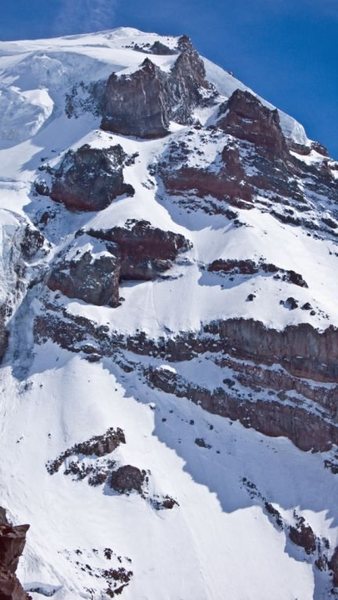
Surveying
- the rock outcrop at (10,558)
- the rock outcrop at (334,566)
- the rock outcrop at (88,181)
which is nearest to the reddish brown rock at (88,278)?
the rock outcrop at (88,181)

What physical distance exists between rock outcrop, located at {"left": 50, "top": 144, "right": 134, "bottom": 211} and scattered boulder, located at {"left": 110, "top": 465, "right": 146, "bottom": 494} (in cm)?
4535

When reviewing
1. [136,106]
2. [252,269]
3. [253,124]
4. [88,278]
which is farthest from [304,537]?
[136,106]

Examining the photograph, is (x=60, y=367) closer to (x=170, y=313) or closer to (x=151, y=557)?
(x=170, y=313)

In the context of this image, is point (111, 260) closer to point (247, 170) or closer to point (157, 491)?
point (247, 170)

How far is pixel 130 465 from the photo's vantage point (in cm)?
9175

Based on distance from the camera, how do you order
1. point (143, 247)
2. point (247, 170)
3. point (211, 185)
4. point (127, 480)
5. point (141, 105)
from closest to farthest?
point (127, 480)
point (143, 247)
point (211, 185)
point (247, 170)
point (141, 105)

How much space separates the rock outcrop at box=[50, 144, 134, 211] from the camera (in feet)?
412

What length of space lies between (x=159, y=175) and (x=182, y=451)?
50694 millimetres

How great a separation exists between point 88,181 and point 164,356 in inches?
1314

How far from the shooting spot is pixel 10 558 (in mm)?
57844

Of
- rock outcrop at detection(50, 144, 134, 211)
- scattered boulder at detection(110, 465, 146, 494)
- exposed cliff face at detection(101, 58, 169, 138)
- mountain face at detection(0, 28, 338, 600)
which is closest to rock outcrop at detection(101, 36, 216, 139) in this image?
exposed cliff face at detection(101, 58, 169, 138)

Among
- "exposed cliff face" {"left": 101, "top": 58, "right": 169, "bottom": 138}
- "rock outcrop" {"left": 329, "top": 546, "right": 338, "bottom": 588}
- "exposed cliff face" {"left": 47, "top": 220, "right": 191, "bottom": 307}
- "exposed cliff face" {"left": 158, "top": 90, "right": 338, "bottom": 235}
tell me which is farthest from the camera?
"exposed cliff face" {"left": 101, "top": 58, "right": 169, "bottom": 138}

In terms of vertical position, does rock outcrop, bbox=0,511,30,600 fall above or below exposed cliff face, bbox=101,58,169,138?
below

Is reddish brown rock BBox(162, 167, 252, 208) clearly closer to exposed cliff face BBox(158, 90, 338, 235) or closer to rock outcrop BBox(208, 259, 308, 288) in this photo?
exposed cliff face BBox(158, 90, 338, 235)
